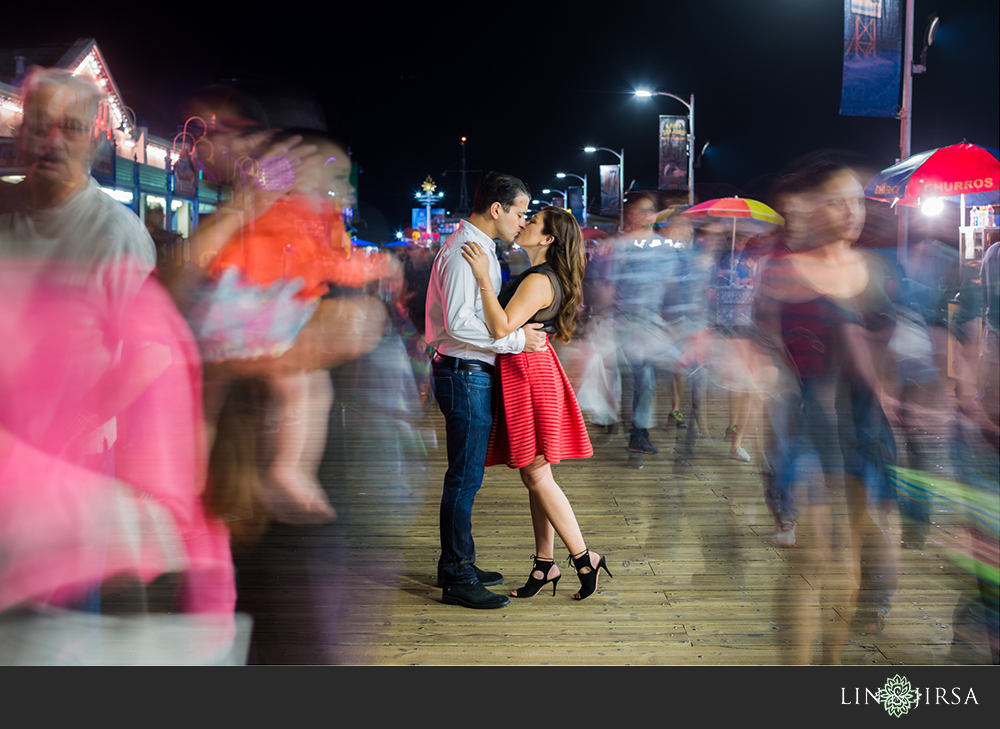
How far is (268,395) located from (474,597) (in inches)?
99.1

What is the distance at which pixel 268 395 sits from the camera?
5711 mm

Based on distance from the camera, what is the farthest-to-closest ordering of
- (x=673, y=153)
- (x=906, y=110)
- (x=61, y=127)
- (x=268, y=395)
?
(x=673, y=153) → (x=906, y=110) → (x=268, y=395) → (x=61, y=127)

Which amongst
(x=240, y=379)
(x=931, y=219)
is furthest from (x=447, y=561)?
(x=931, y=219)

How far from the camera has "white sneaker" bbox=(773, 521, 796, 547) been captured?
15.6 ft

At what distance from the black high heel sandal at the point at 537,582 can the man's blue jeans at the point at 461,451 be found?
0.86ft

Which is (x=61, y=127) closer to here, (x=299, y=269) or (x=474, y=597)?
(x=474, y=597)

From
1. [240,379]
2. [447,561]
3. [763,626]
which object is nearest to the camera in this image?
[763,626]

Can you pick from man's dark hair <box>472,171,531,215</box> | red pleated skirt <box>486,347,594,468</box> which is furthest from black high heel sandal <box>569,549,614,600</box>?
man's dark hair <box>472,171,531,215</box>

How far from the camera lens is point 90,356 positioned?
2.37m

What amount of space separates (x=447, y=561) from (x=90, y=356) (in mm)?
2106
